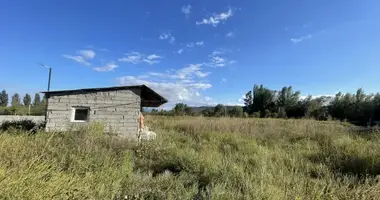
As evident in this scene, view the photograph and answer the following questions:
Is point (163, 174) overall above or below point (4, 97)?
below

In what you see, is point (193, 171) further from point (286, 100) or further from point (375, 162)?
point (286, 100)

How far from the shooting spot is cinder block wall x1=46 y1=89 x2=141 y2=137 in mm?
10367

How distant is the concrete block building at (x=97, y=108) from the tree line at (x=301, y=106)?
20915 mm

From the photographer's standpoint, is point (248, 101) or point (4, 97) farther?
point (4, 97)

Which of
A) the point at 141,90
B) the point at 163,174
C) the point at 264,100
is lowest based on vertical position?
the point at 163,174

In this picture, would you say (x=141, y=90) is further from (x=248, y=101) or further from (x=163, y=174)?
(x=248, y=101)

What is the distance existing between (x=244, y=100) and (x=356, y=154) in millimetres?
59298

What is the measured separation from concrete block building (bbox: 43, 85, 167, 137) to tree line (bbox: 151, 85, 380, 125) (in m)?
20.9

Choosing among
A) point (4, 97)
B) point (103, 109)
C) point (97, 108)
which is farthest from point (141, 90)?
point (4, 97)

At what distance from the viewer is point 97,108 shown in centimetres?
1082

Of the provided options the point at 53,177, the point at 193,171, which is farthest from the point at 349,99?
the point at 53,177

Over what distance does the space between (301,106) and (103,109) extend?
45577 mm

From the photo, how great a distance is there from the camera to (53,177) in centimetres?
310

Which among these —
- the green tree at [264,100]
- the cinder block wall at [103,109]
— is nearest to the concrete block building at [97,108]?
the cinder block wall at [103,109]
